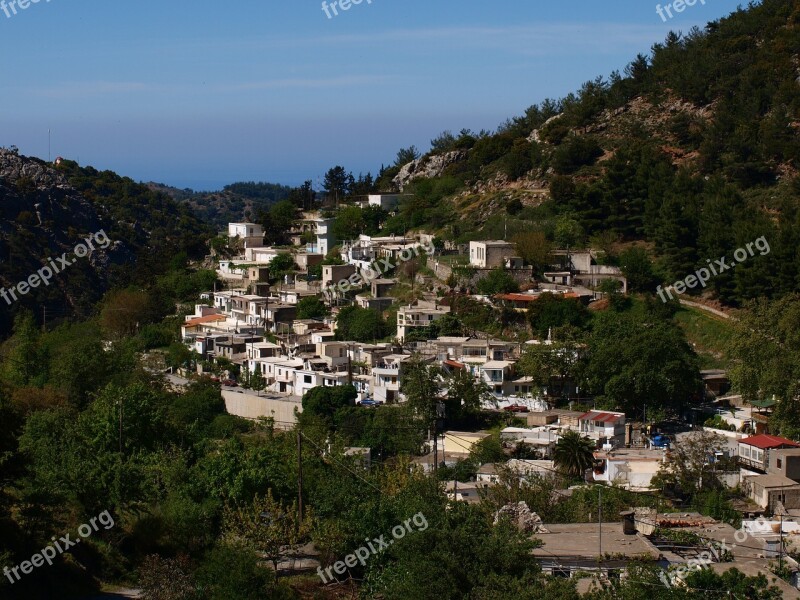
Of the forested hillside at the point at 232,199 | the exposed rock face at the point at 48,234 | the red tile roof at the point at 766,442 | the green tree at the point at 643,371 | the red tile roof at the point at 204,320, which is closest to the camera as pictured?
the red tile roof at the point at 766,442

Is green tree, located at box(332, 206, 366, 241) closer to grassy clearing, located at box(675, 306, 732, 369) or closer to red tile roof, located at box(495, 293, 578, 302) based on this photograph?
red tile roof, located at box(495, 293, 578, 302)

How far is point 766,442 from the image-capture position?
23.3m

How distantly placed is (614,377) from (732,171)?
48.2ft

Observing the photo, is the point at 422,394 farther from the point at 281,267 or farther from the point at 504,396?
the point at 281,267

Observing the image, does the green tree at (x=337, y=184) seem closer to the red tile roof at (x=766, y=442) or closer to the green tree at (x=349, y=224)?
the green tree at (x=349, y=224)

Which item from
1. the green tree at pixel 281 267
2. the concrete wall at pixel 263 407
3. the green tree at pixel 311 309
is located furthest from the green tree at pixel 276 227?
the concrete wall at pixel 263 407

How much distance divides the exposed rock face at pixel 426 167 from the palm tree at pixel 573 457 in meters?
29.0

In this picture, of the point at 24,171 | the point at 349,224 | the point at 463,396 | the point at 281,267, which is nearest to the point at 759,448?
the point at 463,396

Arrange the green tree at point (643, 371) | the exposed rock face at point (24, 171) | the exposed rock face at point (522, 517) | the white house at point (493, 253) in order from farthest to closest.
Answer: the exposed rock face at point (24, 171), the white house at point (493, 253), the green tree at point (643, 371), the exposed rock face at point (522, 517)

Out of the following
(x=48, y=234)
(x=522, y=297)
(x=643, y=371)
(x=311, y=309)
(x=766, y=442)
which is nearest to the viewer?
(x=766, y=442)

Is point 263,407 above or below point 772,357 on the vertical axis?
below

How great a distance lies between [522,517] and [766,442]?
835 centimetres

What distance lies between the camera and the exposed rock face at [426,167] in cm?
5191

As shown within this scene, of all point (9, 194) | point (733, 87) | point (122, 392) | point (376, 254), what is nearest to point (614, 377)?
point (122, 392)
